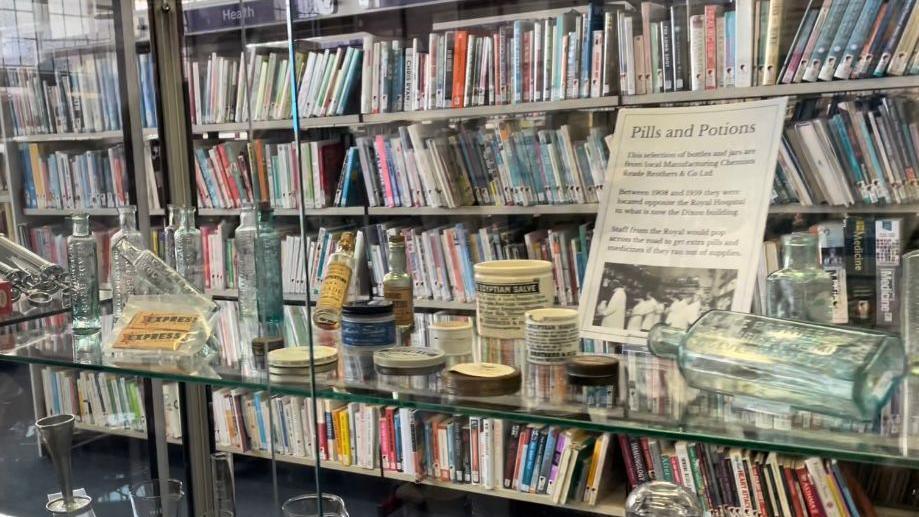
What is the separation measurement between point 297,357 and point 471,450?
2.20 m

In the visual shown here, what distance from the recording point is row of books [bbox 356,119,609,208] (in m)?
2.70

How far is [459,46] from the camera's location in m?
2.87

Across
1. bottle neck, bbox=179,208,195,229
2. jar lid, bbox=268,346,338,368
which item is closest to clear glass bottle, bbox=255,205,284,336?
jar lid, bbox=268,346,338,368

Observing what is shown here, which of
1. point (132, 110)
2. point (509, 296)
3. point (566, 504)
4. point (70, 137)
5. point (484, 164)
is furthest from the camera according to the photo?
point (484, 164)

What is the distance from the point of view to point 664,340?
2.38 ft

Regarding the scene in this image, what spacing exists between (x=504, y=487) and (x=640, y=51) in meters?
1.52

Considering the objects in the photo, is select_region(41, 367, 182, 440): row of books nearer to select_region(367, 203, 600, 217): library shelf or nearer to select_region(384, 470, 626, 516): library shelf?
select_region(367, 203, 600, 217): library shelf

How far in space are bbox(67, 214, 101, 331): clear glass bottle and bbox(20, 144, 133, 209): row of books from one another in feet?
1.38

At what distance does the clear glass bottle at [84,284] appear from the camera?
41.7 inches

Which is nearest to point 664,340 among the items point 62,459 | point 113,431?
point 62,459

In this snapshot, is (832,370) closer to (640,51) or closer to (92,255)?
(92,255)

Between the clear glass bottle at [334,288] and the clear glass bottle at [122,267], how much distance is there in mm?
263

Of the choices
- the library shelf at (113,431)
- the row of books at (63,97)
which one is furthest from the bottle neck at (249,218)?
the row of books at (63,97)

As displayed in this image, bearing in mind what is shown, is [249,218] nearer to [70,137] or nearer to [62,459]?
[62,459]
